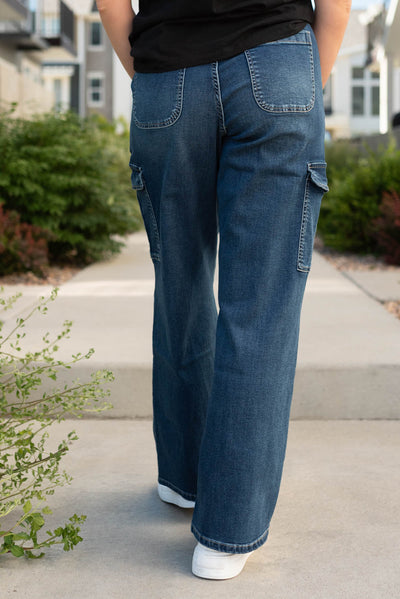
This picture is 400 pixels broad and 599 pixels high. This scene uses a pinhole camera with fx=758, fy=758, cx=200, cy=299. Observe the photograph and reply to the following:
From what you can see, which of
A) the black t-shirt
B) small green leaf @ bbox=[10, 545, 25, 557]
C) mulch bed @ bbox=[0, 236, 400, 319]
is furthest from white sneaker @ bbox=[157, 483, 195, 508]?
mulch bed @ bbox=[0, 236, 400, 319]

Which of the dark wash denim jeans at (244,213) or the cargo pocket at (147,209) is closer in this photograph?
the dark wash denim jeans at (244,213)

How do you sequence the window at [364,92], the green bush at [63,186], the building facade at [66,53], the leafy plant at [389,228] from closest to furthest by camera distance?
A: the green bush at [63,186], the leafy plant at [389,228], the building facade at [66,53], the window at [364,92]

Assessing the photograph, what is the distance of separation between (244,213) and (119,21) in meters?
0.66

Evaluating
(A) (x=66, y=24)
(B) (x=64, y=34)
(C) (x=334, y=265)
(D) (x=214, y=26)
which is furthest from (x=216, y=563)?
(A) (x=66, y=24)

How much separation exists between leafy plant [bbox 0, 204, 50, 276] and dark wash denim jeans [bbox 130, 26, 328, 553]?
4.33 meters

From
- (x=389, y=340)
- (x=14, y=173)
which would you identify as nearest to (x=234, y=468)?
(x=389, y=340)

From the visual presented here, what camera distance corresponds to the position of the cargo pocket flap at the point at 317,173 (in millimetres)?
1762

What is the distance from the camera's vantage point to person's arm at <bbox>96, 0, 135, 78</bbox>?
197 centimetres

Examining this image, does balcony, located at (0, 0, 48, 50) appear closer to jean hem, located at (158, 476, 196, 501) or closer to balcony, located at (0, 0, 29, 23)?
balcony, located at (0, 0, 29, 23)

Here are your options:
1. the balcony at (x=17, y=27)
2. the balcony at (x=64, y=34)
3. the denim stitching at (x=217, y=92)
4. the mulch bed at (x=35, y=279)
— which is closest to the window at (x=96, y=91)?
the balcony at (x=64, y=34)

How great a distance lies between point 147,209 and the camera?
1977 millimetres

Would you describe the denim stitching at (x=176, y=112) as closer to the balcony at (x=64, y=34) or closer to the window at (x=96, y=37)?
the balcony at (x=64, y=34)

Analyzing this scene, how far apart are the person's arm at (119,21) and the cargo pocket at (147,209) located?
0.33m

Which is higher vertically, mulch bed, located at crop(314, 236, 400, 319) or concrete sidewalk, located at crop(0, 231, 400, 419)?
mulch bed, located at crop(314, 236, 400, 319)
